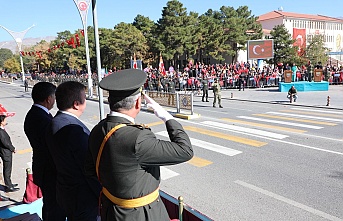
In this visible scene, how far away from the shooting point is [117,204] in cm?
224

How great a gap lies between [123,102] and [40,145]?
1897mm

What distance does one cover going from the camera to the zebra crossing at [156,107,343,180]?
913 centimetres

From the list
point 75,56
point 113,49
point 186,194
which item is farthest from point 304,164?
point 75,56

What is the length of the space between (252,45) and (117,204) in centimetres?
3322

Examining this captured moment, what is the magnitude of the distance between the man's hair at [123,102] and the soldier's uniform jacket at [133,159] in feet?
0.26

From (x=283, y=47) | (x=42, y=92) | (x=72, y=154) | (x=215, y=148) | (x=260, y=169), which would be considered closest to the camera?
(x=72, y=154)

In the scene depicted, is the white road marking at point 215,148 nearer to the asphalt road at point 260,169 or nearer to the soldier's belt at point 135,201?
the asphalt road at point 260,169

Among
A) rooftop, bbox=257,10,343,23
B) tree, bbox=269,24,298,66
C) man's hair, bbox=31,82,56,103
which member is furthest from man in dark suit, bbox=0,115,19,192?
rooftop, bbox=257,10,343,23

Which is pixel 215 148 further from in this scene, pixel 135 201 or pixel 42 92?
pixel 135 201

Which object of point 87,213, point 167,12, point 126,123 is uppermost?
point 167,12

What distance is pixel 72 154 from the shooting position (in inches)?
111

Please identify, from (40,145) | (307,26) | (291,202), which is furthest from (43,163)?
(307,26)

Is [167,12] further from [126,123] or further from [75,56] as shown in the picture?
[126,123]

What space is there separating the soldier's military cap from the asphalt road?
346 centimetres
